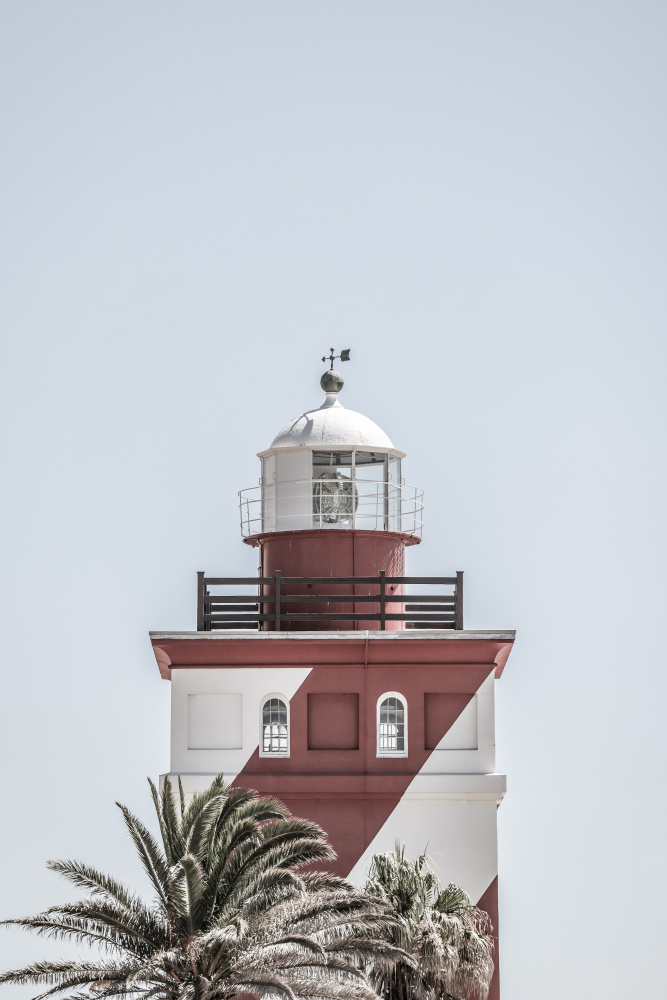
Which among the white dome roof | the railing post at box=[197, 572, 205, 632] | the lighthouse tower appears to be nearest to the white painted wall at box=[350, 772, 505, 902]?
the lighthouse tower

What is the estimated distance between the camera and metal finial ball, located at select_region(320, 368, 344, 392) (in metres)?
38.0

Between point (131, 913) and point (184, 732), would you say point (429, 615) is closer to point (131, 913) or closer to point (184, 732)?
point (184, 732)

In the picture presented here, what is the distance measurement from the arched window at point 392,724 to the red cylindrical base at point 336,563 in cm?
192

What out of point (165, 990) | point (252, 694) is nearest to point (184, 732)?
point (252, 694)

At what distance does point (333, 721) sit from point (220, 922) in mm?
7920

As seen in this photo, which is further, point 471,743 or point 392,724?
point 392,724

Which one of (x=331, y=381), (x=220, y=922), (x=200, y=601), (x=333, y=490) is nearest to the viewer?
(x=220, y=922)

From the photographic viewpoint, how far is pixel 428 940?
95.3 ft

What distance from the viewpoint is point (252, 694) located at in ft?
113

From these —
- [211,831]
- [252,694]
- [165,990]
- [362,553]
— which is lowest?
[165,990]

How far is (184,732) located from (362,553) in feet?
17.6

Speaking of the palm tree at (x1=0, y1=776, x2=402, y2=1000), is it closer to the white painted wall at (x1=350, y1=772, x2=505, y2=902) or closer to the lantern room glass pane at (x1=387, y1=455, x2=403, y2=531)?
the white painted wall at (x1=350, y1=772, x2=505, y2=902)

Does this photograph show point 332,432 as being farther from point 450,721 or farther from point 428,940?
point 428,940

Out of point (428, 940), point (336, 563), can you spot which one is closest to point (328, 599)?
point (336, 563)
